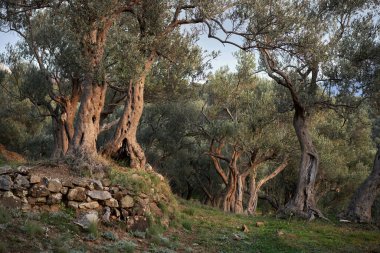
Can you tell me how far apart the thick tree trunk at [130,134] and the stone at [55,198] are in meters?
4.72

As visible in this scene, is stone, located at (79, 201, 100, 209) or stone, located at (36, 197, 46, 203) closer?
stone, located at (36, 197, 46, 203)

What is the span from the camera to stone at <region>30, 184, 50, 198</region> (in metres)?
11.0

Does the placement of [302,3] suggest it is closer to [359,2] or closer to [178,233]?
[359,2]

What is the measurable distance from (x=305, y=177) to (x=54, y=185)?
13364 mm

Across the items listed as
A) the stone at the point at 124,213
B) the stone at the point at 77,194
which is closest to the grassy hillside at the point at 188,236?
the stone at the point at 124,213

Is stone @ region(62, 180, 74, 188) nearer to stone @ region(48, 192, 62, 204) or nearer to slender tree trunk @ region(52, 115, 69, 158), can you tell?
stone @ region(48, 192, 62, 204)

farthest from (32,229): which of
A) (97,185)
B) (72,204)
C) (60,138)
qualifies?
(60,138)

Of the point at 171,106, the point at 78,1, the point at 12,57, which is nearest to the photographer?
the point at 78,1

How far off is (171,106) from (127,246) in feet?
75.6

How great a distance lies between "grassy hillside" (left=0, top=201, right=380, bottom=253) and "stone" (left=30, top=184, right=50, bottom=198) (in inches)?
29.5

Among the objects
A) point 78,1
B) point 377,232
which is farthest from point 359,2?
point 78,1

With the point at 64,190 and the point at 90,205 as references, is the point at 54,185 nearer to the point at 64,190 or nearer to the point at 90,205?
the point at 64,190

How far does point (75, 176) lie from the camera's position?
41.0ft

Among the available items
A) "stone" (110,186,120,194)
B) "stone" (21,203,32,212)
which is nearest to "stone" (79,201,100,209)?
"stone" (110,186,120,194)
